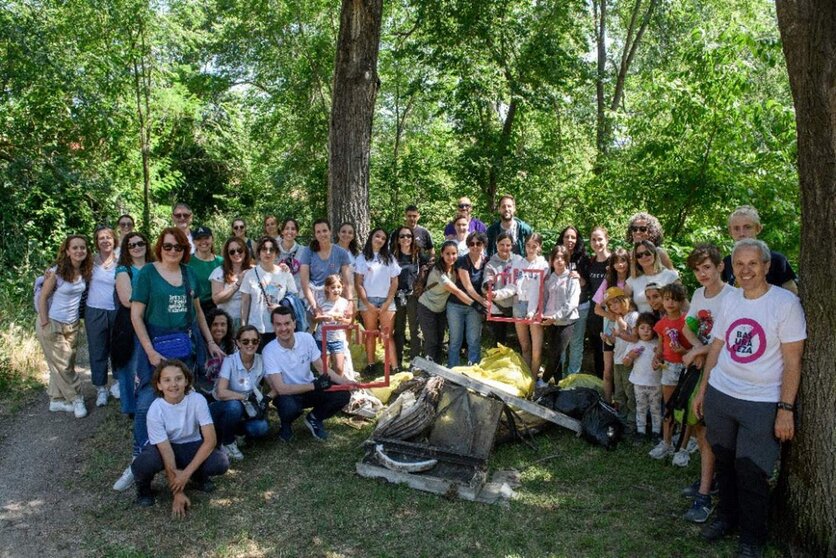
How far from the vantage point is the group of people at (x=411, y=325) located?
3.87 m

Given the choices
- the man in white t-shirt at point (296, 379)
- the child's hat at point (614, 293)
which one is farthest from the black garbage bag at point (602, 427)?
the man in white t-shirt at point (296, 379)

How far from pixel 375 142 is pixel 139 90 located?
8292 millimetres

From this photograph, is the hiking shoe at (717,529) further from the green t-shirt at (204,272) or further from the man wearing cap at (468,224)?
the green t-shirt at (204,272)

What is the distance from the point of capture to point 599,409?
5.82 metres

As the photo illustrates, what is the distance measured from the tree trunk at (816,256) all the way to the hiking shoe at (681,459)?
1.31m

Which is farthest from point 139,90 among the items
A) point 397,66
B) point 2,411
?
point 2,411

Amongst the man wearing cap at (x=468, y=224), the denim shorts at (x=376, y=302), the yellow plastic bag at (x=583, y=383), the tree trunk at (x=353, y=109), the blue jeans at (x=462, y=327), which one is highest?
the tree trunk at (x=353, y=109)

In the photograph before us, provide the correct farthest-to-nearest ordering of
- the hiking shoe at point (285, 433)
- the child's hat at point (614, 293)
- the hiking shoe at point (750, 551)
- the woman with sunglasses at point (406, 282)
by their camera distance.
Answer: the woman with sunglasses at point (406, 282), the child's hat at point (614, 293), the hiking shoe at point (285, 433), the hiking shoe at point (750, 551)

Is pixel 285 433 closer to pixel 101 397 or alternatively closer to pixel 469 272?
pixel 101 397

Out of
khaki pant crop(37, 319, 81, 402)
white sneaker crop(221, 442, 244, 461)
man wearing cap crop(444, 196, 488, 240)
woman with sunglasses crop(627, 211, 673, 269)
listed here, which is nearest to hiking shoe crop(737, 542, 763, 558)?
woman with sunglasses crop(627, 211, 673, 269)

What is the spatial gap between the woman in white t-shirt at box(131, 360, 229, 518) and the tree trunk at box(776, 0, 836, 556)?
12.3 feet

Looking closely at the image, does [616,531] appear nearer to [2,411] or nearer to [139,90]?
[2,411]

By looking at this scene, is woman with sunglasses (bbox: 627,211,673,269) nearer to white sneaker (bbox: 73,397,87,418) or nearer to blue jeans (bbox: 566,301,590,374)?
blue jeans (bbox: 566,301,590,374)

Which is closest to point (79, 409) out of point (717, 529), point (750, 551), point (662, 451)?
point (662, 451)
